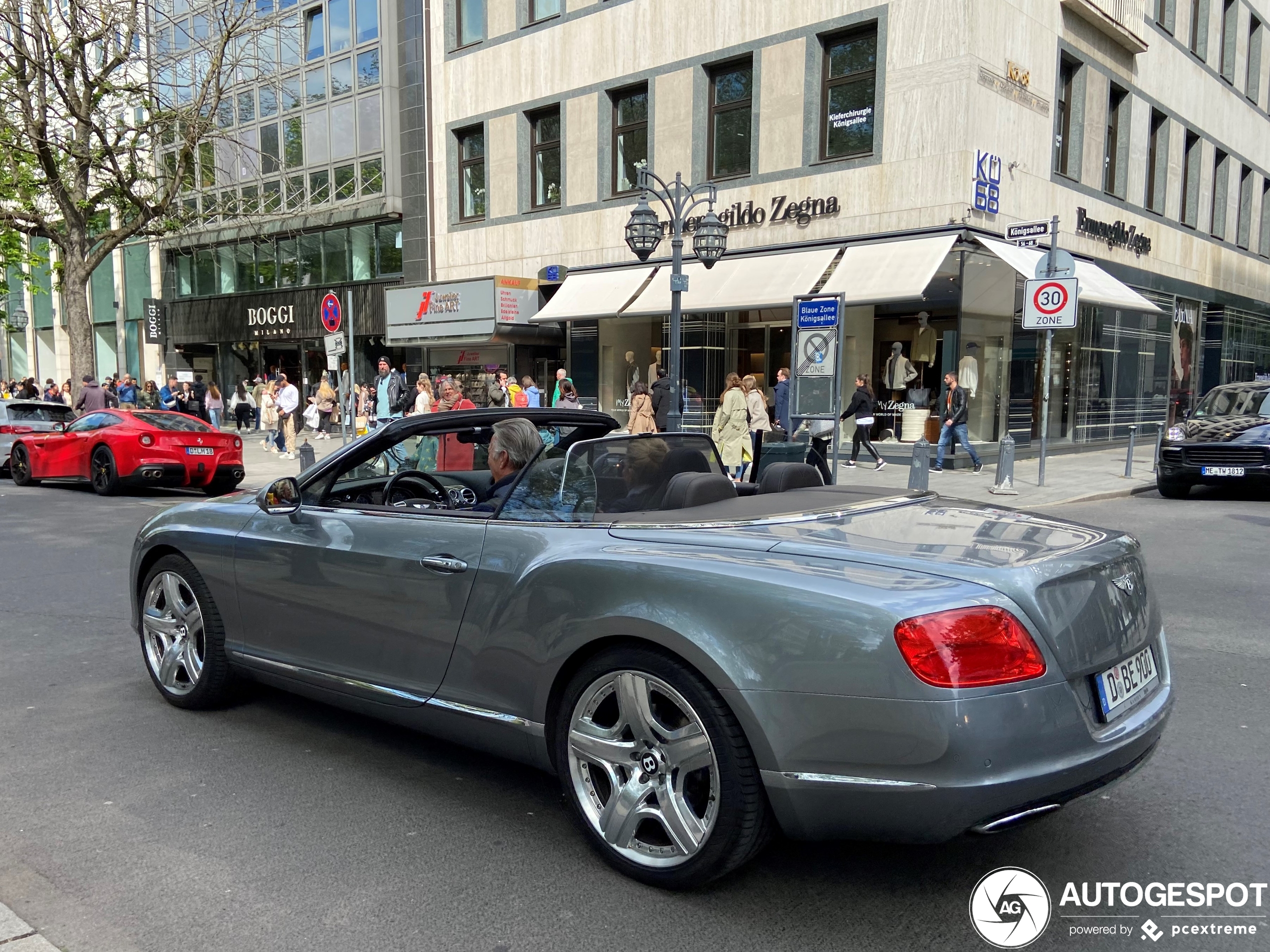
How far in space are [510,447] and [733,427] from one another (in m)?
9.72

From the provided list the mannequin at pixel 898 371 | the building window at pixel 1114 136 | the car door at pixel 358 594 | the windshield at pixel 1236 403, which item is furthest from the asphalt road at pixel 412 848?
the building window at pixel 1114 136

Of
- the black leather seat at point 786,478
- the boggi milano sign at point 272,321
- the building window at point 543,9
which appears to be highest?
the building window at point 543,9

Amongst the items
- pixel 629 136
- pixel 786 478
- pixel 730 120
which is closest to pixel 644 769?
pixel 786 478

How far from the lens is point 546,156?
23812 millimetres

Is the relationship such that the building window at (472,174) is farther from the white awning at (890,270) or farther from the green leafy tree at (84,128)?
the white awning at (890,270)

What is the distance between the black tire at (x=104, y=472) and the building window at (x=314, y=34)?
18.5m

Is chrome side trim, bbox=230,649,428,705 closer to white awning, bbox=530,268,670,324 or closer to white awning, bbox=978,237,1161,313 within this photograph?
white awning, bbox=978,237,1161,313

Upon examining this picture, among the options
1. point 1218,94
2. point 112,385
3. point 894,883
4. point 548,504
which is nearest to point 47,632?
point 548,504

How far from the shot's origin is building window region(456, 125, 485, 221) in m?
25.4

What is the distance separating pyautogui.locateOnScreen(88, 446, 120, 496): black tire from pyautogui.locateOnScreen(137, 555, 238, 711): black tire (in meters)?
10.2

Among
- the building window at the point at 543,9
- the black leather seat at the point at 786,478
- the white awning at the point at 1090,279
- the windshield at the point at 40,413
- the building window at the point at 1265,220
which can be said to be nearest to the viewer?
the black leather seat at the point at 786,478

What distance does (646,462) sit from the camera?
3662mm

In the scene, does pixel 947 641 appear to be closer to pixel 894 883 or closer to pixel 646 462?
pixel 894 883

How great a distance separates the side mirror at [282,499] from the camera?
4.12 metres
